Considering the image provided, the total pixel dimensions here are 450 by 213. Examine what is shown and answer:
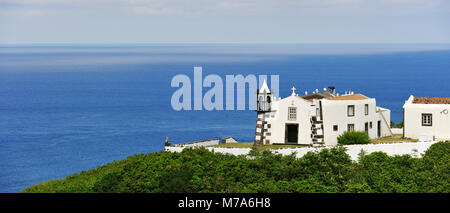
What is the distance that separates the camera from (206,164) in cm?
5356

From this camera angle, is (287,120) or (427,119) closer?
(427,119)

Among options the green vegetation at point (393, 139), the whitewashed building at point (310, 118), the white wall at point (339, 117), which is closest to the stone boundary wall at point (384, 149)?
the green vegetation at point (393, 139)

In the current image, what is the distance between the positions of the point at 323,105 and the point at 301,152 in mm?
6234

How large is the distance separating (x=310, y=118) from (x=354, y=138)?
4206 mm

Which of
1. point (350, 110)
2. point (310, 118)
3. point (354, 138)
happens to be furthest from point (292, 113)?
point (354, 138)

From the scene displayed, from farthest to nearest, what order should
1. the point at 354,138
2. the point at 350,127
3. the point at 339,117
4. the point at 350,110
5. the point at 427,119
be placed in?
the point at 350,110 → the point at 350,127 → the point at 339,117 → the point at 427,119 → the point at 354,138

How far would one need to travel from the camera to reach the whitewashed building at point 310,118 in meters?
60.6

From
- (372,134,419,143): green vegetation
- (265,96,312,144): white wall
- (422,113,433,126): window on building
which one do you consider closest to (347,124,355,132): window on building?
(372,134,419,143): green vegetation

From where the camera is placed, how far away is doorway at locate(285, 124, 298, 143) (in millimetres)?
61562

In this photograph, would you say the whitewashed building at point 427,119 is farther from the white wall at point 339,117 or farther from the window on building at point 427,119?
the white wall at point 339,117

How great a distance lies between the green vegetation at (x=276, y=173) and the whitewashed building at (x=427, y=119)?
345 cm

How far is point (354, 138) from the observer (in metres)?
58.6

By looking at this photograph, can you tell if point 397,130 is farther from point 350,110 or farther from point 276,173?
point 276,173
